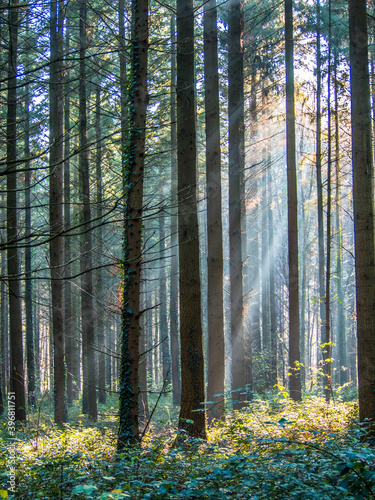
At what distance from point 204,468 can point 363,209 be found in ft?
15.0

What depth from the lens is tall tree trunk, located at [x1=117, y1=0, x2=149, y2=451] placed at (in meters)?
6.18

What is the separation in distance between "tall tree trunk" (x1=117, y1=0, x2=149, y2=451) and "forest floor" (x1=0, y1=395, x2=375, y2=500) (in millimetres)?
694

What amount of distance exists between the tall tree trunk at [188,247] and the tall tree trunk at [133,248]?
0.84 m

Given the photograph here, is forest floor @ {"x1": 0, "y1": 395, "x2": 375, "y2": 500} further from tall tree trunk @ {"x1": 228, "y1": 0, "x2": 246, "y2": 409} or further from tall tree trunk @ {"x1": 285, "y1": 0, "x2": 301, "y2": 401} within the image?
tall tree trunk @ {"x1": 285, "y1": 0, "x2": 301, "y2": 401}

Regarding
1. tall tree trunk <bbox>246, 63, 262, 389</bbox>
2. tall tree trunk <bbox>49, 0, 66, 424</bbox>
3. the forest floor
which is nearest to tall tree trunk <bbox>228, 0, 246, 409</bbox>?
tall tree trunk <bbox>246, 63, 262, 389</bbox>

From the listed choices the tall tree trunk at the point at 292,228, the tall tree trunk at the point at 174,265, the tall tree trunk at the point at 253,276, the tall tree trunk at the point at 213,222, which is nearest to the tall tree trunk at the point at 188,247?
the tall tree trunk at the point at 213,222

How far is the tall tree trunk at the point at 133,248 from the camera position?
243 inches

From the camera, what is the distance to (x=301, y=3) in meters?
13.4

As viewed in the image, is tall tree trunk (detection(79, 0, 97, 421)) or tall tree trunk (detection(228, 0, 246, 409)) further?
tall tree trunk (detection(79, 0, 97, 421))

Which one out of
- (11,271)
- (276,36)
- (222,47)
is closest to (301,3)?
(276,36)

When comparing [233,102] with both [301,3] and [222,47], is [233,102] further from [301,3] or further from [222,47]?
[301,3]

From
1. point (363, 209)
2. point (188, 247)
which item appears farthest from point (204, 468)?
point (363, 209)

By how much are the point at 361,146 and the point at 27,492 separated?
661 cm

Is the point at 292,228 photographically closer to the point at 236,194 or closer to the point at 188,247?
the point at 236,194
